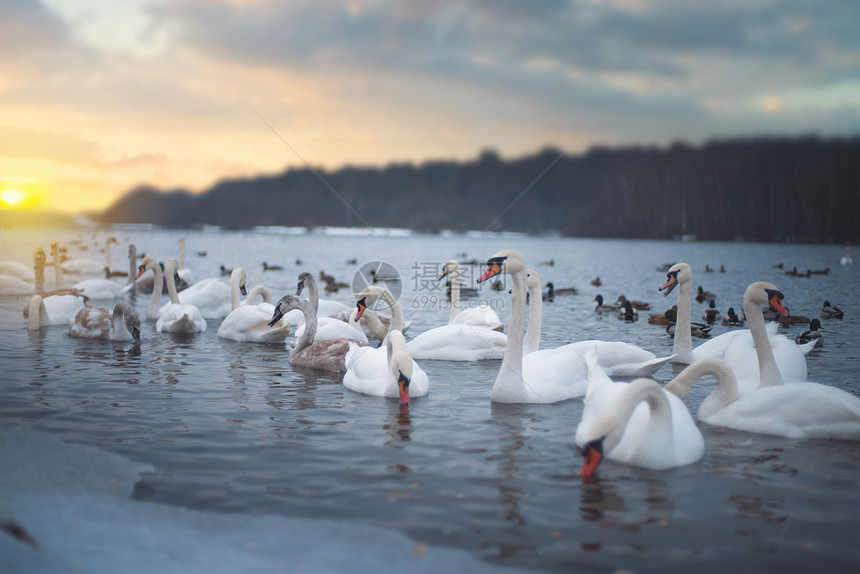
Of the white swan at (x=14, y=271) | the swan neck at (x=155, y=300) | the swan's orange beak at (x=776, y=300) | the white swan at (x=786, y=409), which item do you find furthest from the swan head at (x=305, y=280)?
the white swan at (x=14, y=271)

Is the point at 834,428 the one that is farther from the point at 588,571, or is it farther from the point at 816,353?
the point at 816,353

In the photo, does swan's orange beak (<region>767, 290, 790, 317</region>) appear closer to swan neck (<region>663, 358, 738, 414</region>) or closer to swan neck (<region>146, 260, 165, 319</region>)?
swan neck (<region>663, 358, 738, 414</region>)

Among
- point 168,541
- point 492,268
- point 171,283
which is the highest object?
point 492,268

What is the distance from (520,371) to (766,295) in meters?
2.89

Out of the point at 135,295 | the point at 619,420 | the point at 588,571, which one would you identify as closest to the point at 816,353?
the point at 619,420

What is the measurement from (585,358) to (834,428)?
298 centimetres

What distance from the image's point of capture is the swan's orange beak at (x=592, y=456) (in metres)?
5.23

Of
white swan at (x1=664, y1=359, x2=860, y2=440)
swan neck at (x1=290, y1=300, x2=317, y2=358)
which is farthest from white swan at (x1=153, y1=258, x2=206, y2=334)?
white swan at (x1=664, y1=359, x2=860, y2=440)

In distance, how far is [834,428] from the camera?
22.0 feet

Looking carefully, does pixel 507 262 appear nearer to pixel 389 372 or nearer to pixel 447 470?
pixel 389 372

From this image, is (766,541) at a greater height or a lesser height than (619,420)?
lesser

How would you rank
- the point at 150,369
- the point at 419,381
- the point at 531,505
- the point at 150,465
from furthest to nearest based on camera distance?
the point at 150,369 < the point at 419,381 < the point at 150,465 < the point at 531,505

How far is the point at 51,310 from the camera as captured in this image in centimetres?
1381

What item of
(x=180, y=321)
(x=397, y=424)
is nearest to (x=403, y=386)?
(x=397, y=424)
